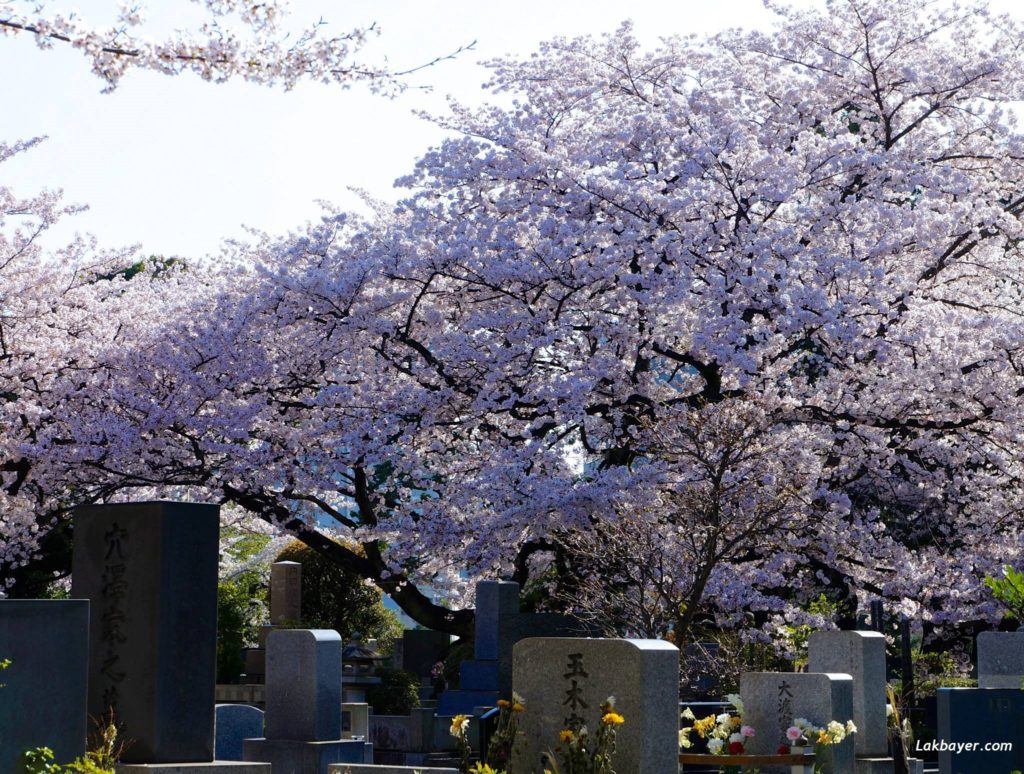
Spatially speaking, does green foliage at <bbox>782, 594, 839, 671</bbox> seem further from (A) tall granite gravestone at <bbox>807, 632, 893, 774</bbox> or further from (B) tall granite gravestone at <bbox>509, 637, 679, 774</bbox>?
(B) tall granite gravestone at <bbox>509, 637, 679, 774</bbox>

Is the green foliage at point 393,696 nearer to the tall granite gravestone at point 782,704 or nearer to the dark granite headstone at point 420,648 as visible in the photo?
the dark granite headstone at point 420,648

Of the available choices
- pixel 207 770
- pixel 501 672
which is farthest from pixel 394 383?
pixel 207 770

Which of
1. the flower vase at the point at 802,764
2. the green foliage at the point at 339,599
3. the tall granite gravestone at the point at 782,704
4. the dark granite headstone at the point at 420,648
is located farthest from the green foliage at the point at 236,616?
the flower vase at the point at 802,764

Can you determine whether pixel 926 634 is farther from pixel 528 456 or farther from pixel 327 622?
pixel 327 622

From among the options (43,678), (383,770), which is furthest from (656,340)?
(43,678)

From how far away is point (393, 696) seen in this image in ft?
69.9

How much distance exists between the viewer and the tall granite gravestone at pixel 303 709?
44.3ft

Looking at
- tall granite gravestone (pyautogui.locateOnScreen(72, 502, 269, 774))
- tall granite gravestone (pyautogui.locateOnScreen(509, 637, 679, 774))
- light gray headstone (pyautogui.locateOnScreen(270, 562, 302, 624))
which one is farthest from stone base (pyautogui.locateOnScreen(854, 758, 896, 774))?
light gray headstone (pyautogui.locateOnScreen(270, 562, 302, 624))

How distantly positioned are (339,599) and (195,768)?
20427 millimetres

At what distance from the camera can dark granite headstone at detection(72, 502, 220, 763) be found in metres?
8.49

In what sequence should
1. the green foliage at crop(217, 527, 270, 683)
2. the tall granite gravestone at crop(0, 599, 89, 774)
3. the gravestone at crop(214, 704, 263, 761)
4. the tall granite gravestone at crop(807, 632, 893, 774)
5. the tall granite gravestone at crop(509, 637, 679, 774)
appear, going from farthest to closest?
1. the green foliage at crop(217, 527, 270, 683)
2. the gravestone at crop(214, 704, 263, 761)
3. the tall granite gravestone at crop(807, 632, 893, 774)
4. the tall granite gravestone at crop(509, 637, 679, 774)
5. the tall granite gravestone at crop(0, 599, 89, 774)

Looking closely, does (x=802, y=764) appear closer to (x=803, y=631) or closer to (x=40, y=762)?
(x=40, y=762)

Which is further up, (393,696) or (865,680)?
(865,680)

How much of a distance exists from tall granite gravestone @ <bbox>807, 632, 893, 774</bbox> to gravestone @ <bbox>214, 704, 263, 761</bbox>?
19.8 feet
